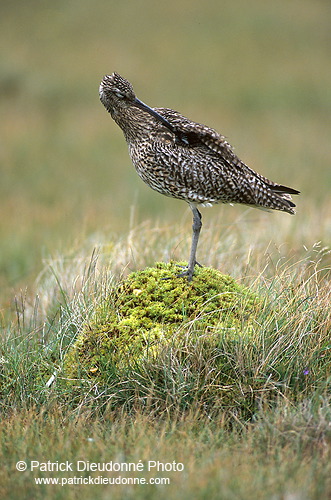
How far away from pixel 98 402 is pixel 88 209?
10.1 m

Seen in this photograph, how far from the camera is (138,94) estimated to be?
84.0ft

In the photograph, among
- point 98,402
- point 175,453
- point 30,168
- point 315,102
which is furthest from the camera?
point 315,102

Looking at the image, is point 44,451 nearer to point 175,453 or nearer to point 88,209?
point 175,453

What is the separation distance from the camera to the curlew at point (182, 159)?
5.46 metres

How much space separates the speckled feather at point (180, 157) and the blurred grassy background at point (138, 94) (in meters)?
3.87

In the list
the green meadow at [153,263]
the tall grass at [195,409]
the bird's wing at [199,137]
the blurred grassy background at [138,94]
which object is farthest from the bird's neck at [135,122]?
the blurred grassy background at [138,94]

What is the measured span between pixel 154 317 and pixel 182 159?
4.60 feet

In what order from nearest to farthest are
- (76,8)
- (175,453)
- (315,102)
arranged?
(175,453), (315,102), (76,8)

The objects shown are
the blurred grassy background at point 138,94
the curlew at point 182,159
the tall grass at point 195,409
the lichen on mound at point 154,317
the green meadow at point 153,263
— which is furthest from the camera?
the blurred grassy background at point 138,94

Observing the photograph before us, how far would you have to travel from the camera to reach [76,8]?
36.4m

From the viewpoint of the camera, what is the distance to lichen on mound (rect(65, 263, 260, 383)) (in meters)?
4.99

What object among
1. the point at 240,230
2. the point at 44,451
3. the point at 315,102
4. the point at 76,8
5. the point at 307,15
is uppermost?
the point at 307,15

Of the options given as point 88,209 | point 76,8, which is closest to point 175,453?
point 88,209

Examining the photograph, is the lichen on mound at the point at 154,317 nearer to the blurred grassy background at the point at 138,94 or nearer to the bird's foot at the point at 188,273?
the bird's foot at the point at 188,273
